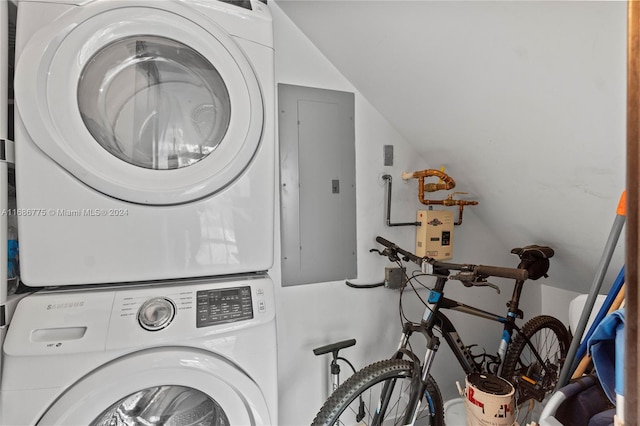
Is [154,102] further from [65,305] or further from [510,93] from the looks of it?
[510,93]

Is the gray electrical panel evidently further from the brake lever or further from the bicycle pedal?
the bicycle pedal

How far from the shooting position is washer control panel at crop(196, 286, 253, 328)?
0.71 m

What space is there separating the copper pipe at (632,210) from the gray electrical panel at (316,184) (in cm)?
105

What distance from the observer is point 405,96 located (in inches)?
51.2

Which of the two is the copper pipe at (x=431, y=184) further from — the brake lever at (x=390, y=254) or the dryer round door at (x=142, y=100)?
the dryer round door at (x=142, y=100)

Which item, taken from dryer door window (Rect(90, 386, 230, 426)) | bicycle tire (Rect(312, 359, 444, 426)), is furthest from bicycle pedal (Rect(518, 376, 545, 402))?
dryer door window (Rect(90, 386, 230, 426))

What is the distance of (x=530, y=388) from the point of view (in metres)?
1.33

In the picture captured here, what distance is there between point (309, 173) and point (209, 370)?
922 millimetres

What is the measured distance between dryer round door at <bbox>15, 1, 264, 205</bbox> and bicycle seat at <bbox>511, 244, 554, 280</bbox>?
1547 millimetres

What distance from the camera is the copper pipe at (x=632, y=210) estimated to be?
0.40 meters

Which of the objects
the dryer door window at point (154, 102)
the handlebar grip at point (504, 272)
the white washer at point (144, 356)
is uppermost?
the dryer door window at point (154, 102)

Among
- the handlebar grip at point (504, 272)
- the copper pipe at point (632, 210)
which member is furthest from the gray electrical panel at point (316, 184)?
the copper pipe at point (632, 210)

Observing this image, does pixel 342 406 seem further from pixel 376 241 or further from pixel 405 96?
pixel 405 96

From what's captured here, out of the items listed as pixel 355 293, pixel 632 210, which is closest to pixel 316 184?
pixel 355 293
